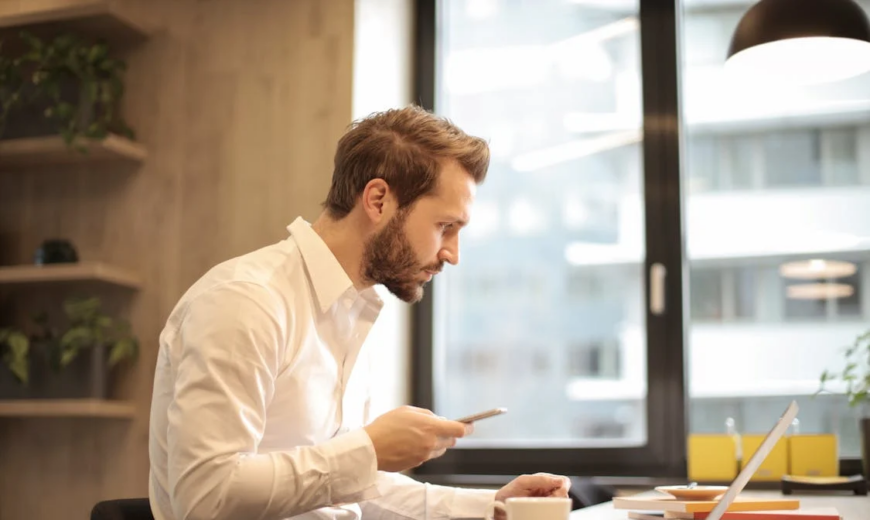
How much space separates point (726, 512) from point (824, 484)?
1.15 m

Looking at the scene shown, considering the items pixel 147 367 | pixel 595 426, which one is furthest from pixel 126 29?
pixel 595 426

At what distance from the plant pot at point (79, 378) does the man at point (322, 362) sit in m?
1.55

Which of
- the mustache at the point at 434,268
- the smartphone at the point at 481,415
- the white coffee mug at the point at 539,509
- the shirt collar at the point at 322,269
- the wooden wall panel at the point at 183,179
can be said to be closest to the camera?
the white coffee mug at the point at 539,509

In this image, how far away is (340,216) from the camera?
6.51 feet

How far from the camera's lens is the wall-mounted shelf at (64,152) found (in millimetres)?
3404

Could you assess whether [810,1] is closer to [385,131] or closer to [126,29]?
[385,131]

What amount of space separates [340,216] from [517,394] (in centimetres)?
166

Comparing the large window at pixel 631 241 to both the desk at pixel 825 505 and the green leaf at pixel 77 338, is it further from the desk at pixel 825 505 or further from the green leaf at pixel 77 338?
the green leaf at pixel 77 338

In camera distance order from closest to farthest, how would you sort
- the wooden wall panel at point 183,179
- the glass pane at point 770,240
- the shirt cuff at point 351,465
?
the shirt cuff at point 351,465
the glass pane at point 770,240
the wooden wall panel at point 183,179

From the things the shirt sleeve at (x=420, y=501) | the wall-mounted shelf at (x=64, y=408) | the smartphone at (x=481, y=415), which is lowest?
the shirt sleeve at (x=420, y=501)

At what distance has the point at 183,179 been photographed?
351 cm

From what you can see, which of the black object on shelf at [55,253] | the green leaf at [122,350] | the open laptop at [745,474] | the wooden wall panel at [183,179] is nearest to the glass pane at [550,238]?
the wooden wall panel at [183,179]

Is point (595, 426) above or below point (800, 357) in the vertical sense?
below

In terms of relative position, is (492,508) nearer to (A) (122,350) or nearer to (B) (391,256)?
(B) (391,256)
